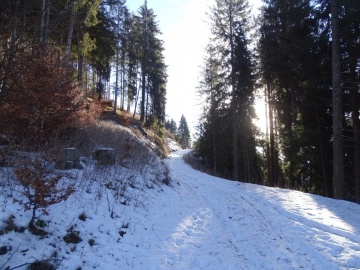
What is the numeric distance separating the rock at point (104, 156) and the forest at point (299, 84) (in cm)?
925

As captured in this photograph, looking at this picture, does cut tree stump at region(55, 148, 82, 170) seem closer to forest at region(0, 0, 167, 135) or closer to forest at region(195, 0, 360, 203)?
forest at region(0, 0, 167, 135)

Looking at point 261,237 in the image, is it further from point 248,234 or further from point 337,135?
point 337,135

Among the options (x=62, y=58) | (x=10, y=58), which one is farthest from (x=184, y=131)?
(x=10, y=58)

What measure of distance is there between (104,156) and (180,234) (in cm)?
377

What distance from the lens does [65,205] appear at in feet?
17.6

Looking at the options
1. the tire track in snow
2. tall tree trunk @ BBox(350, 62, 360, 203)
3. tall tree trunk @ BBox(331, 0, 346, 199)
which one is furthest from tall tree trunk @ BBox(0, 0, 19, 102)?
tall tree trunk @ BBox(350, 62, 360, 203)

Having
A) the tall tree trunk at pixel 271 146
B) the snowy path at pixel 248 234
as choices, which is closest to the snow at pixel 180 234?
the snowy path at pixel 248 234

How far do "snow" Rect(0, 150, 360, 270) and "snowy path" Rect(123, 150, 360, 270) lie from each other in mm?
19

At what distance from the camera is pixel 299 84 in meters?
15.7

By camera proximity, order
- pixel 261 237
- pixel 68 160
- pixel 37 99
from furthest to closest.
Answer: pixel 68 160 < pixel 261 237 < pixel 37 99

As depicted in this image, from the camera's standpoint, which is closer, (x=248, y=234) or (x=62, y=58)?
(x=248, y=234)

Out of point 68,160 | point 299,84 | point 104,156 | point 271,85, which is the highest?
point 271,85

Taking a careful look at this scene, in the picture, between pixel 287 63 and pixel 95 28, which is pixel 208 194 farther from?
pixel 95 28

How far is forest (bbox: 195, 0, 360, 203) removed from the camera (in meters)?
12.3
